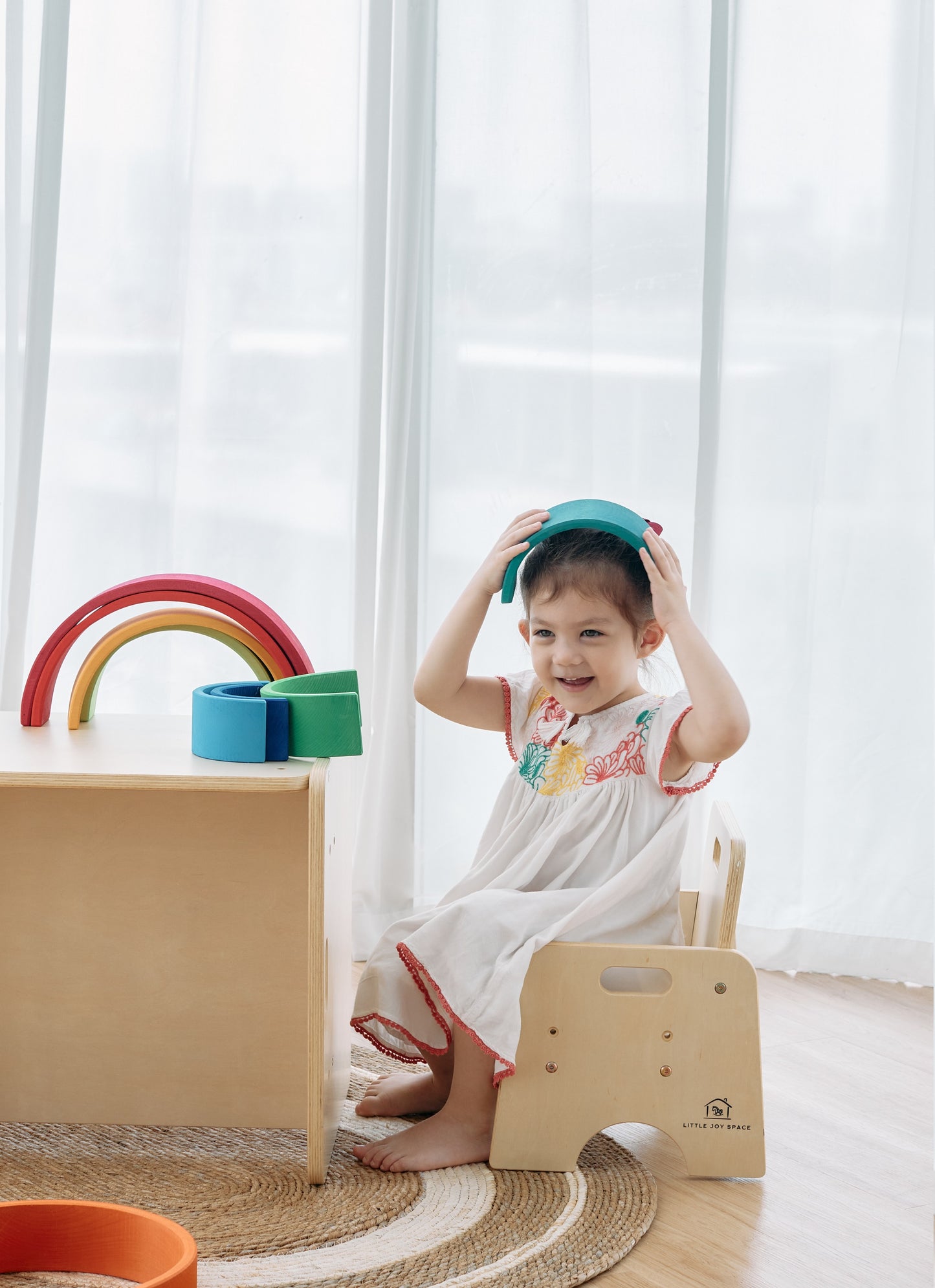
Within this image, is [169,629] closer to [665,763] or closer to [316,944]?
[316,944]

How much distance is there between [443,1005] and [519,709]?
1.28 feet

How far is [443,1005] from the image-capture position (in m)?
1.19

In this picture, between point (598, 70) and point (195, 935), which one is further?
point (598, 70)

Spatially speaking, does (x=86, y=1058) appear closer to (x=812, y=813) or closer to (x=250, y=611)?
(x=250, y=611)

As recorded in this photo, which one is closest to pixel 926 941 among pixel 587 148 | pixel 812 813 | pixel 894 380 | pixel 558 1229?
pixel 812 813

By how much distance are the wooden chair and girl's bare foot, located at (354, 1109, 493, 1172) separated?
3cm

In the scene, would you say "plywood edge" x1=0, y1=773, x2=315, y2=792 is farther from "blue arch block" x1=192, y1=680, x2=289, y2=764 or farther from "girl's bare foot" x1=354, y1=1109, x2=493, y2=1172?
"girl's bare foot" x1=354, y1=1109, x2=493, y2=1172

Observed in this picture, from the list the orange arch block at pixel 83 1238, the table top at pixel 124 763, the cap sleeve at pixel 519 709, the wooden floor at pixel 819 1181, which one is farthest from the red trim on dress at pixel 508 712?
the orange arch block at pixel 83 1238

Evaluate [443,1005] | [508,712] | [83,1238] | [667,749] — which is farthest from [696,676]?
[83,1238]

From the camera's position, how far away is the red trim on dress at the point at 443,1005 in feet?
3.72

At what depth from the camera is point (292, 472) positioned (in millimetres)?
1841

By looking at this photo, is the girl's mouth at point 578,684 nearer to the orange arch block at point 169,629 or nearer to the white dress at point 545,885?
the white dress at point 545,885

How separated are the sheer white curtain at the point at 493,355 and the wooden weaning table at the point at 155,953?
1.81ft

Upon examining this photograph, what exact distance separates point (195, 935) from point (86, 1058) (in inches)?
7.4
